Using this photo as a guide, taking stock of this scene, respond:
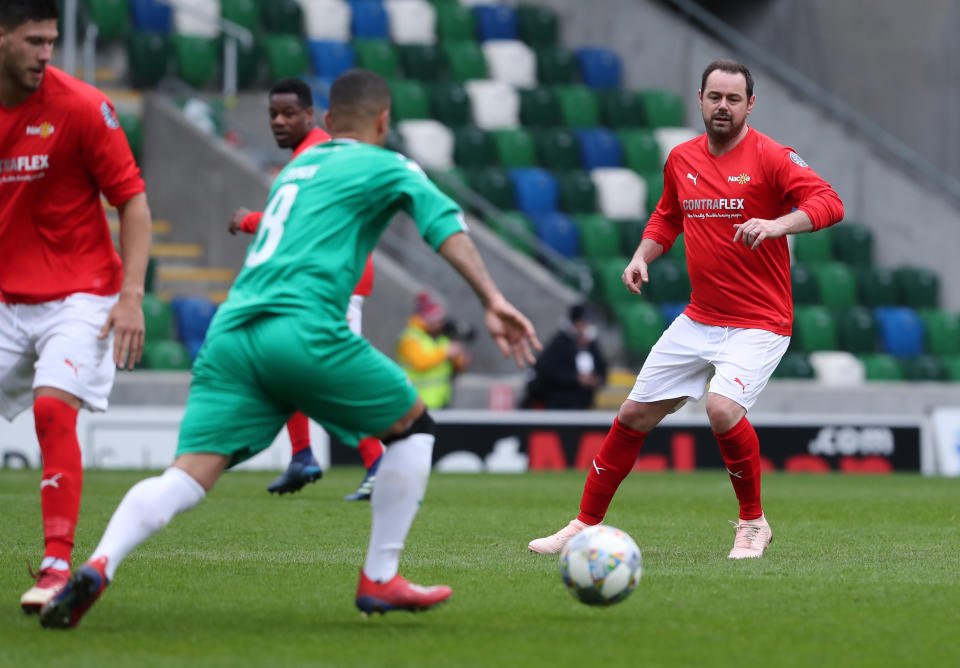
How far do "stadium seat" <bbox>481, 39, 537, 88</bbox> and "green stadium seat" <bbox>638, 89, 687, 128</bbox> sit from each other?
1.69m

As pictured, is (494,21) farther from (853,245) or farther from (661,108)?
A: (853,245)

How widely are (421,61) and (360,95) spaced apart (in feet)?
57.7

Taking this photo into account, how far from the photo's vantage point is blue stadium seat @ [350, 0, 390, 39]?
23281 mm

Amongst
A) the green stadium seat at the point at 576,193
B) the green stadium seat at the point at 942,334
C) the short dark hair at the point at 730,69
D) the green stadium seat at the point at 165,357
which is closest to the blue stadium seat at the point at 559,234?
the green stadium seat at the point at 576,193

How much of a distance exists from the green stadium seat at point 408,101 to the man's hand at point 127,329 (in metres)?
15.8

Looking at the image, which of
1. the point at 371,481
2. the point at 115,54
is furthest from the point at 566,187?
the point at 371,481

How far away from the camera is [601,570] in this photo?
5.54 metres

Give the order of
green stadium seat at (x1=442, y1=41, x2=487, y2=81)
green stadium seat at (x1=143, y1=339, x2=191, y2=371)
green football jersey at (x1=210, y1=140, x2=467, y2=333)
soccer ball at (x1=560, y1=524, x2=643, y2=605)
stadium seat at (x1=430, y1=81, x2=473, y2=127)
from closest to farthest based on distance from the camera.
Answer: green football jersey at (x1=210, y1=140, x2=467, y2=333)
soccer ball at (x1=560, y1=524, x2=643, y2=605)
green stadium seat at (x1=143, y1=339, x2=191, y2=371)
stadium seat at (x1=430, y1=81, x2=473, y2=127)
green stadium seat at (x1=442, y1=41, x2=487, y2=81)

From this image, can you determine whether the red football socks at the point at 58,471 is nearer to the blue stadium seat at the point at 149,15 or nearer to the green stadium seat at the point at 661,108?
the blue stadium seat at the point at 149,15

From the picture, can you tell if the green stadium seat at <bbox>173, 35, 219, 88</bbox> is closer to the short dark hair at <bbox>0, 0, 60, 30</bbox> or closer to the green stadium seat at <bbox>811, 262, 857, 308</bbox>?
the green stadium seat at <bbox>811, 262, 857, 308</bbox>

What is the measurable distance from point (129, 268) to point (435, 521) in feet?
13.0

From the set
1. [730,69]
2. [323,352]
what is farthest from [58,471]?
[730,69]

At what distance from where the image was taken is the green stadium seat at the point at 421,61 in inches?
888

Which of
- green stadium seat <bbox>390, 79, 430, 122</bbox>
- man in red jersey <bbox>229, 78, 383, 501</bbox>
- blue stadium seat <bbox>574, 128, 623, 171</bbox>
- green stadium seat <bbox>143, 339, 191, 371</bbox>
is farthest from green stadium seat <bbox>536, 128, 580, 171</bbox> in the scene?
man in red jersey <bbox>229, 78, 383, 501</bbox>
